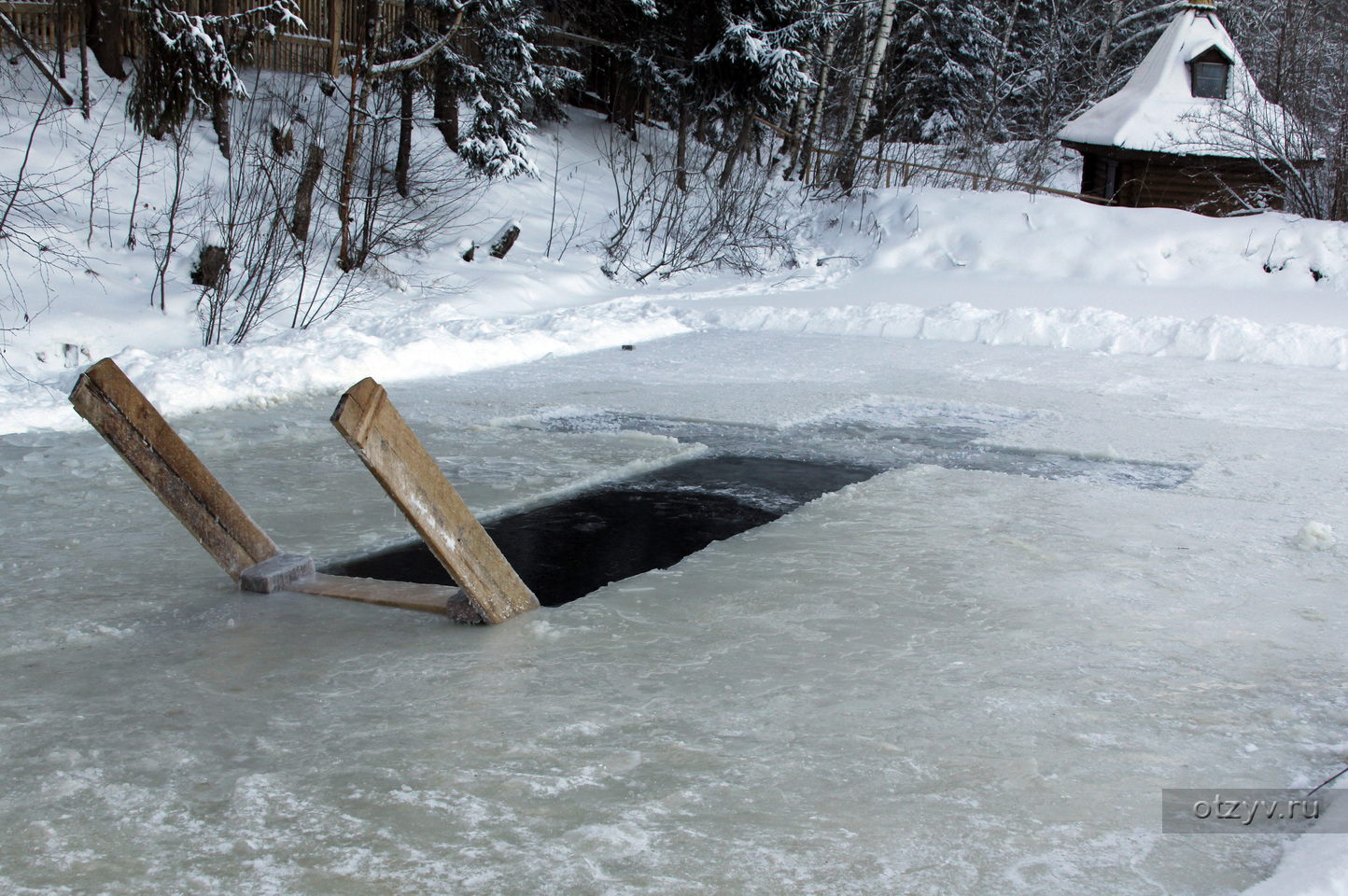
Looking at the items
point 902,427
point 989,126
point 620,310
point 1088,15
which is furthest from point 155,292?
point 1088,15

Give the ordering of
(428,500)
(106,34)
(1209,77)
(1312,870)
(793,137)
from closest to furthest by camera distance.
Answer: (1312,870) → (428,500) → (106,34) → (1209,77) → (793,137)

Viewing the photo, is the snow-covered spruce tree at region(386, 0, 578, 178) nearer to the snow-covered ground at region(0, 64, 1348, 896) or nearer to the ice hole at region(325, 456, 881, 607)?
the snow-covered ground at region(0, 64, 1348, 896)

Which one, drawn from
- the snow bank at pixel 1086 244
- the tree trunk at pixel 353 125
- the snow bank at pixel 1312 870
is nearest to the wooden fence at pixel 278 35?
the tree trunk at pixel 353 125

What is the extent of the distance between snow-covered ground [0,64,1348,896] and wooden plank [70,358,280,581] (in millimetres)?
202

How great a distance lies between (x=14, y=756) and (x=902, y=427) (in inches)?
241

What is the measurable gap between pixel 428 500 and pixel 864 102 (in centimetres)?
2095

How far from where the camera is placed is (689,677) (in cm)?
352

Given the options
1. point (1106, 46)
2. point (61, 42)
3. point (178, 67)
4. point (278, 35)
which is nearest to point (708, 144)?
point (278, 35)

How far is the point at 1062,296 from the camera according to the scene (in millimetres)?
16500

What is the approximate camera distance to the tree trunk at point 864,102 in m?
22.3

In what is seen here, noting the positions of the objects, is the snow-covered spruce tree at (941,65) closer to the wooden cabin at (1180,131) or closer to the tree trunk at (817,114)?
the tree trunk at (817,114)

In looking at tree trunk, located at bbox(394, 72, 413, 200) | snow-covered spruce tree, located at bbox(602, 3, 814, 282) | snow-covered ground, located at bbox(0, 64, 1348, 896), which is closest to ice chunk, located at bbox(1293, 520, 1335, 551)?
snow-covered ground, located at bbox(0, 64, 1348, 896)

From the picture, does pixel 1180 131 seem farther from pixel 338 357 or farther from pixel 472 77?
pixel 338 357

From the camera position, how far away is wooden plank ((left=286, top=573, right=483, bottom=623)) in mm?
4023
